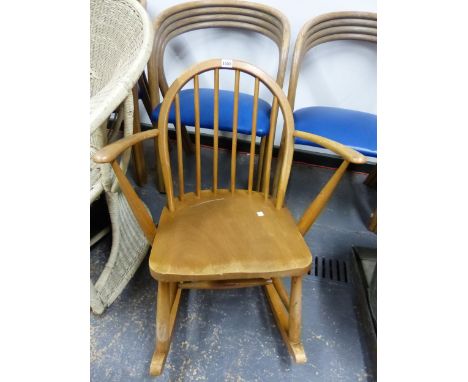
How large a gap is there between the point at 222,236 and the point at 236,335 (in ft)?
1.35

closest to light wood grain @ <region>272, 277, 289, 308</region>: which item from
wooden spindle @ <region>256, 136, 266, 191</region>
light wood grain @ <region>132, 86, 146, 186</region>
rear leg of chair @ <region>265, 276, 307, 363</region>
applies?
rear leg of chair @ <region>265, 276, 307, 363</region>

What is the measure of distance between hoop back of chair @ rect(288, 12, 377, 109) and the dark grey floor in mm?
762

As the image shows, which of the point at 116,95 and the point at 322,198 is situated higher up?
the point at 116,95

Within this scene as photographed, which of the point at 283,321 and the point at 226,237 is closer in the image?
the point at 226,237

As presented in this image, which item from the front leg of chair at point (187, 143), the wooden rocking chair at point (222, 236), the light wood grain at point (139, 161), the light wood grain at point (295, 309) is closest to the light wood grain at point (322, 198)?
the wooden rocking chair at point (222, 236)

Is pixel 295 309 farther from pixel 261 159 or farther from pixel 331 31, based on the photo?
pixel 331 31

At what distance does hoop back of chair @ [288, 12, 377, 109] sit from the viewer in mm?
1271

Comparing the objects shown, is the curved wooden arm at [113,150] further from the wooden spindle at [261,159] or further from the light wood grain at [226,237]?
the wooden spindle at [261,159]

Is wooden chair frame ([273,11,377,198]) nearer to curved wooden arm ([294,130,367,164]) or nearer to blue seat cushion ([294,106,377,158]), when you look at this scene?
blue seat cushion ([294,106,377,158])

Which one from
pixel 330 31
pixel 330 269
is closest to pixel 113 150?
pixel 330 269

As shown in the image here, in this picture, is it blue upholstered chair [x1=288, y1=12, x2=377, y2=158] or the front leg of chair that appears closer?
blue upholstered chair [x1=288, y1=12, x2=377, y2=158]

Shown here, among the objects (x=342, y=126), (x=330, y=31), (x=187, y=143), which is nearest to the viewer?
(x=342, y=126)

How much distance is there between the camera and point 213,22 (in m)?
1.38

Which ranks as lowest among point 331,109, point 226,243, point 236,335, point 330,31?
point 236,335
